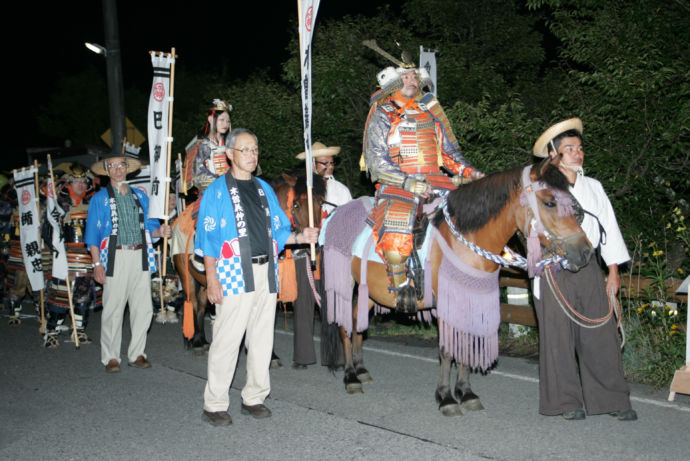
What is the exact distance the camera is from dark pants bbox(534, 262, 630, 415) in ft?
15.9

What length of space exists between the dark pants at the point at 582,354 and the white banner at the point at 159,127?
4.52 meters

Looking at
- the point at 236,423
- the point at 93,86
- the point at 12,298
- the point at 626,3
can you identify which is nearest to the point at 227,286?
the point at 236,423

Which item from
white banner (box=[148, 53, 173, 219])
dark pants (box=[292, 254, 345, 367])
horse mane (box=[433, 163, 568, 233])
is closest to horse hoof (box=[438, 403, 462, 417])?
horse mane (box=[433, 163, 568, 233])

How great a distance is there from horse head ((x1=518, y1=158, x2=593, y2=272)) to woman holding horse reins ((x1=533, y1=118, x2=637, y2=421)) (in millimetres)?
321

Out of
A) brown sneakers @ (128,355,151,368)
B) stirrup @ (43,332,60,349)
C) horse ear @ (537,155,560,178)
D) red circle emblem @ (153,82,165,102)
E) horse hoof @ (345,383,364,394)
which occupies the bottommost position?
stirrup @ (43,332,60,349)

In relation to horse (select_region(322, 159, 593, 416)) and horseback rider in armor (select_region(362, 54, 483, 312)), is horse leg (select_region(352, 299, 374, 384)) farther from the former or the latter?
horseback rider in armor (select_region(362, 54, 483, 312))

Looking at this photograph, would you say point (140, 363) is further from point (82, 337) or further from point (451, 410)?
point (451, 410)

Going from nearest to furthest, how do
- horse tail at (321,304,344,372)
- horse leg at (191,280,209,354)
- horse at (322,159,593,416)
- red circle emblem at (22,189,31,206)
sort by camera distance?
horse at (322,159,593,416) < horse tail at (321,304,344,372) < horse leg at (191,280,209,354) < red circle emblem at (22,189,31,206)

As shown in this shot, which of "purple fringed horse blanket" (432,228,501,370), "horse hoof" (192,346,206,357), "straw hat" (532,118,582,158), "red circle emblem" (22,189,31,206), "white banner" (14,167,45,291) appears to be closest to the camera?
"straw hat" (532,118,582,158)

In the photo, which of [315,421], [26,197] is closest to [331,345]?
[315,421]

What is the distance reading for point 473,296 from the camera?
17.0ft

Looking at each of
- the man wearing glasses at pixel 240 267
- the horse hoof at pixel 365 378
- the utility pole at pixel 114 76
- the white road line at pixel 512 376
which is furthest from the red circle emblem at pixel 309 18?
the utility pole at pixel 114 76

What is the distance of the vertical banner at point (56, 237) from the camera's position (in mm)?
8430

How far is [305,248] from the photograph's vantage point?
7.04 meters
